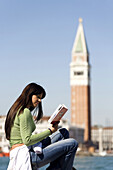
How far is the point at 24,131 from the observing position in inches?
135

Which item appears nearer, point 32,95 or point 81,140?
point 32,95

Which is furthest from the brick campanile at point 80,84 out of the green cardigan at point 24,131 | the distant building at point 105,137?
the green cardigan at point 24,131

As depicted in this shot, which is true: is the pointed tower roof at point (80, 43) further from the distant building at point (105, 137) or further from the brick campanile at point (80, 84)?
the distant building at point (105, 137)

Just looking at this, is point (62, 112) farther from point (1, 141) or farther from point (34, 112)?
point (1, 141)

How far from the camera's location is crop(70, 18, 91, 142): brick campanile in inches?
3255

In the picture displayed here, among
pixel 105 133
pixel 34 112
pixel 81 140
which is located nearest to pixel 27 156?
pixel 34 112

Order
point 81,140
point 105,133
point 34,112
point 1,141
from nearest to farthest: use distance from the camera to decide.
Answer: point 34,112
point 1,141
point 81,140
point 105,133

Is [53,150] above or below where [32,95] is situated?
below

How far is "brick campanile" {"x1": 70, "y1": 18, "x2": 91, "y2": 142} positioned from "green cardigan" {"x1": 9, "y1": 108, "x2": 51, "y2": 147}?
3113 inches

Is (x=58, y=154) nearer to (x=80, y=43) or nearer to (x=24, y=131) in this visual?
(x=24, y=131)

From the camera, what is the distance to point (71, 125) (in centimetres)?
8200

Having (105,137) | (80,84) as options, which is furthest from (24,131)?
(105,137)

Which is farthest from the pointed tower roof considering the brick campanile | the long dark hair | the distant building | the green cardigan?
the green cardigan

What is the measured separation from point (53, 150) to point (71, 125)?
258 ft
